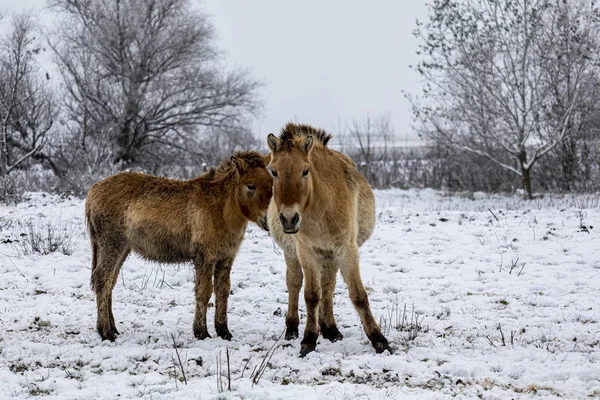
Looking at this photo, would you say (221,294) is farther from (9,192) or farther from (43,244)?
(9,192)

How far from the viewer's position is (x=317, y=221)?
4.71 m

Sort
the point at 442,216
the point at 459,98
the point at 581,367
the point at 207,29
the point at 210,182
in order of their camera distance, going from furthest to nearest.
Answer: the point at 207,29, the point at 459,98, the point at 442,216, the point at 210,182, the point at 581,367

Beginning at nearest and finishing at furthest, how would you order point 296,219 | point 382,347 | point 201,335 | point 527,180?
point 296,219 < point 382,347 < point 201,335 < point 527,180

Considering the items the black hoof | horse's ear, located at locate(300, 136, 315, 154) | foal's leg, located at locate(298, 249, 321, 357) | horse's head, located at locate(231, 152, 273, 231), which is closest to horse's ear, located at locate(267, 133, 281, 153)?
horse's ear, located at locate(300, 136, 315, 154)

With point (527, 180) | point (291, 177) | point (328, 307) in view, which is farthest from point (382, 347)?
point (527, 180)

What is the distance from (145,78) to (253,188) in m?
21.1

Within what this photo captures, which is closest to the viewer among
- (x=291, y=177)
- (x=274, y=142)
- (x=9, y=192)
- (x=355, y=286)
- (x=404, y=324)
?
(x=291, y=177)

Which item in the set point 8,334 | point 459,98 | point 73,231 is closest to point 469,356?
point 8,334

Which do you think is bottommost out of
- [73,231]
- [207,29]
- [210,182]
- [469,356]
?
[469,356]

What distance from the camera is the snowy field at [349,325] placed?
3869 millimetres

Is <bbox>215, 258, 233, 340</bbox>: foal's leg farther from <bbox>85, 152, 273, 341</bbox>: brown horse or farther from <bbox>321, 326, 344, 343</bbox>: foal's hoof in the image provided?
<bbox>321, 326, 344, 343</bbox>: foal's hoof

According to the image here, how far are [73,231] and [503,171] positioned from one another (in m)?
18.3

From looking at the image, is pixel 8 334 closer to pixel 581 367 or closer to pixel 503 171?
pixel 581 367

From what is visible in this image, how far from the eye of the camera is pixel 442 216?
40.7ft
